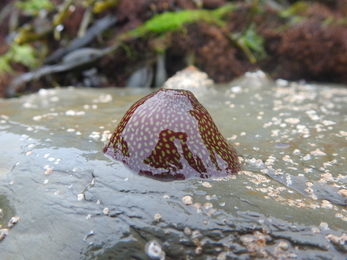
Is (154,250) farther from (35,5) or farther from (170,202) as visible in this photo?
(35,5)

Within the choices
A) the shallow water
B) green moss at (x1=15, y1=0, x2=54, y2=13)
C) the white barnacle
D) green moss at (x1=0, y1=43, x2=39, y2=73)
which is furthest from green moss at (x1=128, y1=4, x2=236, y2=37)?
the white barnacle

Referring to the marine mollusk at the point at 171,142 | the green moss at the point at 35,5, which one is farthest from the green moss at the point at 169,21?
the marine mollusk at the point at 171,142

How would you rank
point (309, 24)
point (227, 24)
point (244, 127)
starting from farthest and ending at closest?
point (227, 24), point (309, 24), point (244, 127)

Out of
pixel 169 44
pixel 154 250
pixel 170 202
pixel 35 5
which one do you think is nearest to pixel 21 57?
pixel 35 5

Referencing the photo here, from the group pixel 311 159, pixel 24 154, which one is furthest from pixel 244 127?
pixel 24 154

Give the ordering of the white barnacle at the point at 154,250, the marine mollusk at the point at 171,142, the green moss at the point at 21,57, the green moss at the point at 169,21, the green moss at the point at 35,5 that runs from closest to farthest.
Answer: the white barnacle at the point at 154,250 < the marine mollusk at the point at 171,142 < the green moss at the point at 169,21 < the green moss at the point at 21,57 < the green moss at the point at 35,5

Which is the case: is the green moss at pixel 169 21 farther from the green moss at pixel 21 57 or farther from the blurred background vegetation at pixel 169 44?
the green moss at pixel 21 57

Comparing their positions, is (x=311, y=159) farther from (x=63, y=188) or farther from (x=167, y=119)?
(x=63, y=188)
